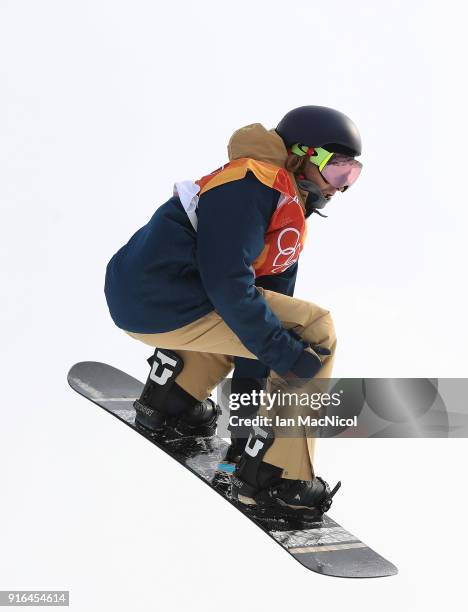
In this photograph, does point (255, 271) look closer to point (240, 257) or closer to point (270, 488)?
point (240, 257)

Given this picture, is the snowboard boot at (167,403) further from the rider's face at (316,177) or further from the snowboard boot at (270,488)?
the rider's face at (316,177)

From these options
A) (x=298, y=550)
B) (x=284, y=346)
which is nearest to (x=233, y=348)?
(x=284, y=346)

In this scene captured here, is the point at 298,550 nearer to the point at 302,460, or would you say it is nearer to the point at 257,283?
the point at 302,460

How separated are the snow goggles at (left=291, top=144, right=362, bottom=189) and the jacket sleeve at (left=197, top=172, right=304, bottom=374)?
19 cm

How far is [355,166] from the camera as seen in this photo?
268 cm

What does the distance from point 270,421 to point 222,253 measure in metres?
0.56

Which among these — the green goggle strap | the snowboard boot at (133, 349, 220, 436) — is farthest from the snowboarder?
the snowboard boot at (133, 349, 220, 436)

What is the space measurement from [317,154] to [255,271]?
15.6 inches

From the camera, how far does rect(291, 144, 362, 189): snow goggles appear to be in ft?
8.64

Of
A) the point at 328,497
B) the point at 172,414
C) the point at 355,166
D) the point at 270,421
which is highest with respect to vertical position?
the point at 355,166

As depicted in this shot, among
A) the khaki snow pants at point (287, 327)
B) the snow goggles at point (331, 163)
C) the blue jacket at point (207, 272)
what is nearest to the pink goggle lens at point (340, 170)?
the snow goggles at point (331, 163)

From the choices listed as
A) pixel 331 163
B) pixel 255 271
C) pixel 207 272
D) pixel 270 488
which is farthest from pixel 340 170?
A: pixel 270 488

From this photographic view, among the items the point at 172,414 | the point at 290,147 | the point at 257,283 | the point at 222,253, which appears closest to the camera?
the point at 222,253

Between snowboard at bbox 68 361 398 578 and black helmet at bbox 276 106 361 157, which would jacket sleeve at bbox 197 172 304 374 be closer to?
black helmet at bbox 276 106 361 157
